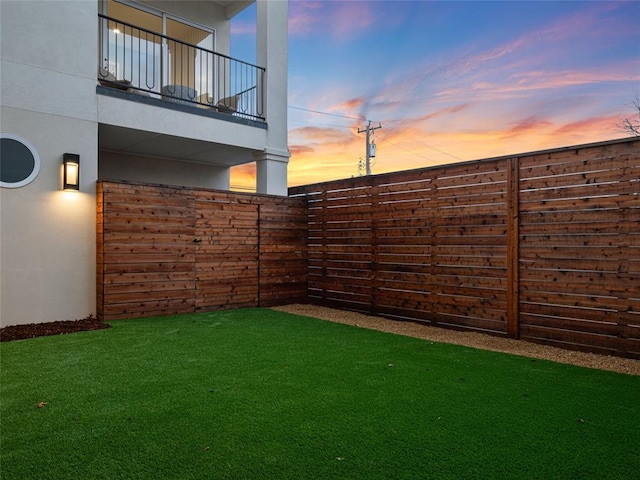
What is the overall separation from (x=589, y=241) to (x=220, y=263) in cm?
552

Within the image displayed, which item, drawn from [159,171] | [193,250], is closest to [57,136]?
[193,250]

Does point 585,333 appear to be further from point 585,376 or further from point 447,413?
point 447,413

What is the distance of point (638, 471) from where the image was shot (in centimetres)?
221

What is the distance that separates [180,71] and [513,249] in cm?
842

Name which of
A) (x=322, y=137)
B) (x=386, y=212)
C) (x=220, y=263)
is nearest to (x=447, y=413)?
(x=386, y=212)

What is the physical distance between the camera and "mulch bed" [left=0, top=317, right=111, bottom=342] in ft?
17.3

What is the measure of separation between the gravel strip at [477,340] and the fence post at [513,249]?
0.89ft

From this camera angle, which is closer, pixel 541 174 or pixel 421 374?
pixel 421 374

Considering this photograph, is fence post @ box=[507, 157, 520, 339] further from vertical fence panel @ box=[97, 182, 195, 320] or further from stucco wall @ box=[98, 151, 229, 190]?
stucco wall @ box=[98, 151, 229, 190]

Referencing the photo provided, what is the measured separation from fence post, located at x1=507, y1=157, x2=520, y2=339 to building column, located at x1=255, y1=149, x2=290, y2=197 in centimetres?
481

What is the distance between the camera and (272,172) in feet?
29.1

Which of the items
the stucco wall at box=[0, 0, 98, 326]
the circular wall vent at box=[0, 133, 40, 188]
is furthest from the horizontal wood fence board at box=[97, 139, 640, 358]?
the circular wall vent at box=[0, 133, 40, 188]

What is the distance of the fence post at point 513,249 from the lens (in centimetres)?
545

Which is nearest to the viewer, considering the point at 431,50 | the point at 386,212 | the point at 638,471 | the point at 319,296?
the point at 638,471
